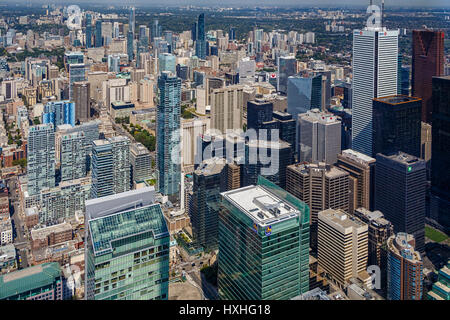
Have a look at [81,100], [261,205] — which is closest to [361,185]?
[261,205]

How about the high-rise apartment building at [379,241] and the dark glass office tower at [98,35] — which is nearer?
the high-rise apartment building at [379,241]

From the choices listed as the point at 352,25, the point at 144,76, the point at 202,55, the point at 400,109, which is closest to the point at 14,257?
the point at 400,109

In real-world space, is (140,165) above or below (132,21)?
below

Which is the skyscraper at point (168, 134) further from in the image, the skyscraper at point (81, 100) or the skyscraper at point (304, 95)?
the skyscraper at point (81, 100)

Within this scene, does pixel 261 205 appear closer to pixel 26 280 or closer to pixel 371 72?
pixel 26 280

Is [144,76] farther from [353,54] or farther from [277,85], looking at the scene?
[353,54]

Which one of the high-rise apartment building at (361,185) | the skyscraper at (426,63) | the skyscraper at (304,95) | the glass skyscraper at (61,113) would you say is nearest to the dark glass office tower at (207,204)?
the high-rise apartment building at (361,185)

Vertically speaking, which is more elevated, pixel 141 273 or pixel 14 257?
pixel 141 273
